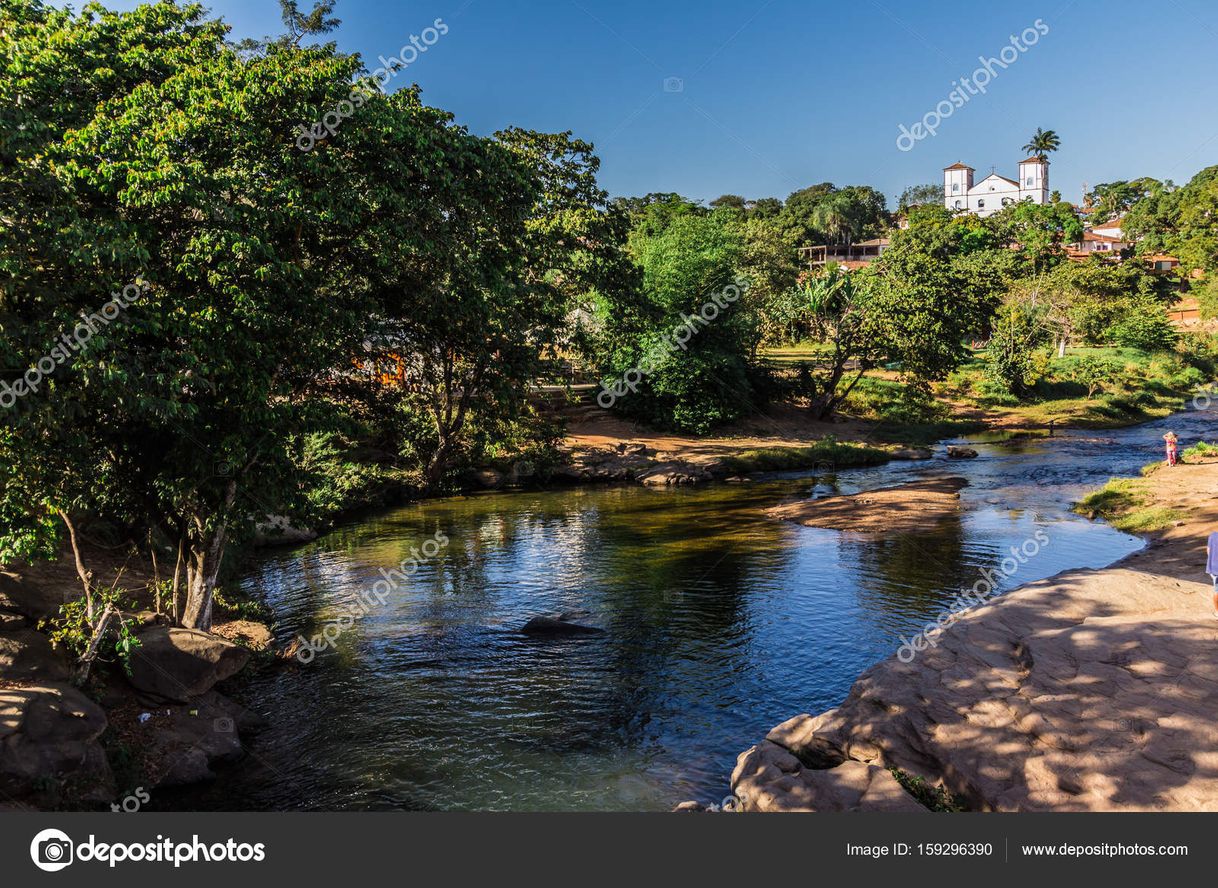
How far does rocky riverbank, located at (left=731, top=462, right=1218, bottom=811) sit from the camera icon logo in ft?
24.0

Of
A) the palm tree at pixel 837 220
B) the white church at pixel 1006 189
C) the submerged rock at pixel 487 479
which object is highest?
the white church at pixel 1006 189

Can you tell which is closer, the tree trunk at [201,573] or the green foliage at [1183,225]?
the tree trunk at [201,573]

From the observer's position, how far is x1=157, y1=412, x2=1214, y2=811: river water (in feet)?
42.3

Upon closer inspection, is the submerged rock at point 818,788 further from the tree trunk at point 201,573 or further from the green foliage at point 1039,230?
the green foliage at point 1039,230

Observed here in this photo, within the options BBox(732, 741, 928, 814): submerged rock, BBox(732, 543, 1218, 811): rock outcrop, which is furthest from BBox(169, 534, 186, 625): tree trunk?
BBox(732, 741, 928, 814): submerged rock

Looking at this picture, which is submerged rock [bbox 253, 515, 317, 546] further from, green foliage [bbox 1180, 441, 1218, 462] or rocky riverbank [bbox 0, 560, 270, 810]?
A: green foliage [bbox 1180, 441, 1218, 462]

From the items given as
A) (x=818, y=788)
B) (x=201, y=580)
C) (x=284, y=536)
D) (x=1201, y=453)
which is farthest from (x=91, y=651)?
(x=1201, y=453)

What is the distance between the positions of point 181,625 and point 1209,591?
1855cm

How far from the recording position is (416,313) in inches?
722

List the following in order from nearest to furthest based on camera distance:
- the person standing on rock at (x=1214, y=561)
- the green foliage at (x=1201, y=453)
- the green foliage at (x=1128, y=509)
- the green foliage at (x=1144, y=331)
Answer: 1. the person standing on rock at (x=1214, y=561)
2. the green foliage at (x=1128, y=509)
3. the green foliage at (x=1201, y=453)
4. the green foliage at (x=1144, y=331)

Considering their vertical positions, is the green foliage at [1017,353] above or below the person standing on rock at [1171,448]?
above

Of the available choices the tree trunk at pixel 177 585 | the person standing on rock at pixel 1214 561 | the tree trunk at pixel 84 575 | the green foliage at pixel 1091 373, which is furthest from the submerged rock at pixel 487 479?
the green foliage at pixel 1091 373

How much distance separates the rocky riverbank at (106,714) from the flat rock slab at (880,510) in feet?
66.6

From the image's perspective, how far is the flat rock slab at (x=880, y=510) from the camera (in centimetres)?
2978
